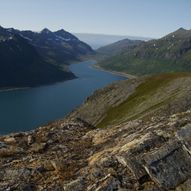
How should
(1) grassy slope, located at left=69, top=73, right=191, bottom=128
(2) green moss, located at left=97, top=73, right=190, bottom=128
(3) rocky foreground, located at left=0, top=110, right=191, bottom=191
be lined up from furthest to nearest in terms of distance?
(1) grassy slope, located at left=69, top=73, right=191, bottom=128
(2) green moss, located at left=97, top=73, right=190, bottom=128
(3) rocky foreground, located at left=0, top=110, right=191, bottom=191

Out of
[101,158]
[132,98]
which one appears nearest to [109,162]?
[101,158]

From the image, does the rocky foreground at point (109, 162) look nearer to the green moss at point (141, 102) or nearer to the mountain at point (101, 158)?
the mountain at point (101, 158)

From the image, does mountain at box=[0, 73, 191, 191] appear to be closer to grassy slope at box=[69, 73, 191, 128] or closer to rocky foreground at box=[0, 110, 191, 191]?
rocky foreground at box=[0, 110, 191, 191]

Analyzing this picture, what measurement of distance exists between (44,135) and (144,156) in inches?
410

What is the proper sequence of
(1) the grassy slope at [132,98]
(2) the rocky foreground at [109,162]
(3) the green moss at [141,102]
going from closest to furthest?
1. (2) the rocky foreground at [109,162]
2. (3) the green moss at [141,102]
3. (1) the grassy slope at [132,98]

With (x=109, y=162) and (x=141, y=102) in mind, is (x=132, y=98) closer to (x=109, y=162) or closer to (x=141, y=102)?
(x=141, y=102)

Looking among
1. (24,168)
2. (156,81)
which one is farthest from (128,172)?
(156,81)

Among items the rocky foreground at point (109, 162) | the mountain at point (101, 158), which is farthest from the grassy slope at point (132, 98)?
the rocky foreground at point (109, 162)

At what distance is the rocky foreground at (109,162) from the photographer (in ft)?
74.3

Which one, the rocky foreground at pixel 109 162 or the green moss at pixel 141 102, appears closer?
the rocky foreground at pixel 109 162

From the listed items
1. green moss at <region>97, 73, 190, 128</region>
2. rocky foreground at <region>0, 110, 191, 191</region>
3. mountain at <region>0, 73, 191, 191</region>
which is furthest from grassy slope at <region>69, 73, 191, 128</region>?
rocky foreground at <region>0, 110, 191, 191</region>

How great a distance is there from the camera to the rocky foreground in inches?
891

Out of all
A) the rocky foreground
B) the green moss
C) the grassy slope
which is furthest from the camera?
the grassy slope

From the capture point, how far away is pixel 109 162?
2394 cm
